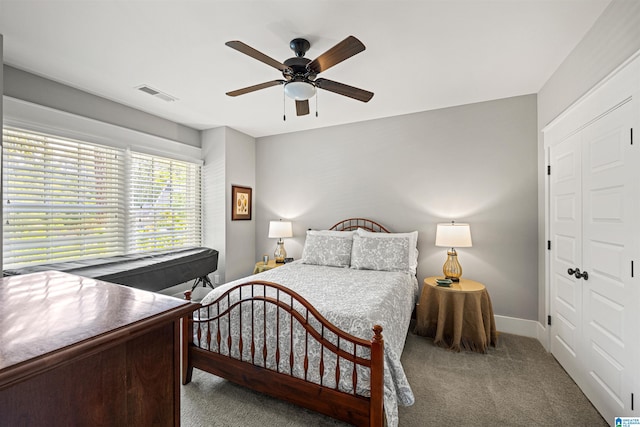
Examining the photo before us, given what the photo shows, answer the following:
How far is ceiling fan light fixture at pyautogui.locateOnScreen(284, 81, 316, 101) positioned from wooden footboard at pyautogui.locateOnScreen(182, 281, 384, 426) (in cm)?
144

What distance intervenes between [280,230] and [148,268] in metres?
1.77

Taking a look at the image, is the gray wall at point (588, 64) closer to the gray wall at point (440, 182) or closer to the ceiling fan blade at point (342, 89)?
the gray wall at point (440, 182)

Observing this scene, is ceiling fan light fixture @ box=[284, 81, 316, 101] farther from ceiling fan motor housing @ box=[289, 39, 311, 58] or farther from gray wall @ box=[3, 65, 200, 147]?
gray wall @ box=[3, 65, 200, 147]

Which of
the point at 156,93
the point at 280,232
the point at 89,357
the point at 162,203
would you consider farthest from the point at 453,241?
the point at 162,203

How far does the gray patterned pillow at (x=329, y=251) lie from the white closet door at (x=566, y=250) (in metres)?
2.03

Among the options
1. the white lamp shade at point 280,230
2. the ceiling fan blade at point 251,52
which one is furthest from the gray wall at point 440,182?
the ceiling fan blade at point 251,52

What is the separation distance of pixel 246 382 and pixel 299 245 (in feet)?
8.49

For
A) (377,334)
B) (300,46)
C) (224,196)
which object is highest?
(300,46)

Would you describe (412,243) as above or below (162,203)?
below

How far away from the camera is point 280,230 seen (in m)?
4.21

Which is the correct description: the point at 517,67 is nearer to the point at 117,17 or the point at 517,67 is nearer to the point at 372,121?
the point at 372,121

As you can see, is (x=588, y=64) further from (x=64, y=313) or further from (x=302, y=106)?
(x=64, y=313)

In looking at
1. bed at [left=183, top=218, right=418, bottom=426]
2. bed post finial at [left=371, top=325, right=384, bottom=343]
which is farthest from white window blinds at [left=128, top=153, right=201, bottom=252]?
bed post finial at [left=371, top=325, right=384, bottom=343]

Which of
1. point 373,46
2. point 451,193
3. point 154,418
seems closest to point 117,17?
point 373,46
